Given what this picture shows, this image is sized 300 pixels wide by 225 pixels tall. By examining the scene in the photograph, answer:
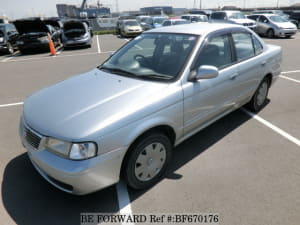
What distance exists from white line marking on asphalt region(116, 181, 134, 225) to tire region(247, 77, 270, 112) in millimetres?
3063

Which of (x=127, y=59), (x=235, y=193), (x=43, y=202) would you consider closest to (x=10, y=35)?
(x=127, y=59)

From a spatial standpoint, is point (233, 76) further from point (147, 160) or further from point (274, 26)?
point (274, 26)

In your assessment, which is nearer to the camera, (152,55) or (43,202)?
(43,202)

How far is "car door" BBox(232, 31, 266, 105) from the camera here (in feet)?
11.7

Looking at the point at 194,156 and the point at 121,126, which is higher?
the point at 121,126

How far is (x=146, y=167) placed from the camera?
2.54 m

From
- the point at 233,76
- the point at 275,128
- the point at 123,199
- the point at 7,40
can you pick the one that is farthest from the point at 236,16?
the point at 123,199

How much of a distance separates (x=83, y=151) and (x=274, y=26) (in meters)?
18.2

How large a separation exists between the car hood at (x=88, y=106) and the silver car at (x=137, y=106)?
1 cm

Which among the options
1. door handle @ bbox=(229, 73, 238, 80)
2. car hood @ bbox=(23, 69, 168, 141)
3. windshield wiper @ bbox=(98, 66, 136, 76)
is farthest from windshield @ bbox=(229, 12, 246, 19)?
car hood @ bbox=(23, 69, 168, 141)

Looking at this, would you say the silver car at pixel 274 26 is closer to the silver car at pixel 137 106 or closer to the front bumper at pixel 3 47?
the silver car at pixel 137 106

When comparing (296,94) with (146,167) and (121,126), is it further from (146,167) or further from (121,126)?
(121,126)

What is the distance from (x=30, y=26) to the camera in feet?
41.3

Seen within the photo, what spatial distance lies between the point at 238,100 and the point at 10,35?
1435 centimetres
